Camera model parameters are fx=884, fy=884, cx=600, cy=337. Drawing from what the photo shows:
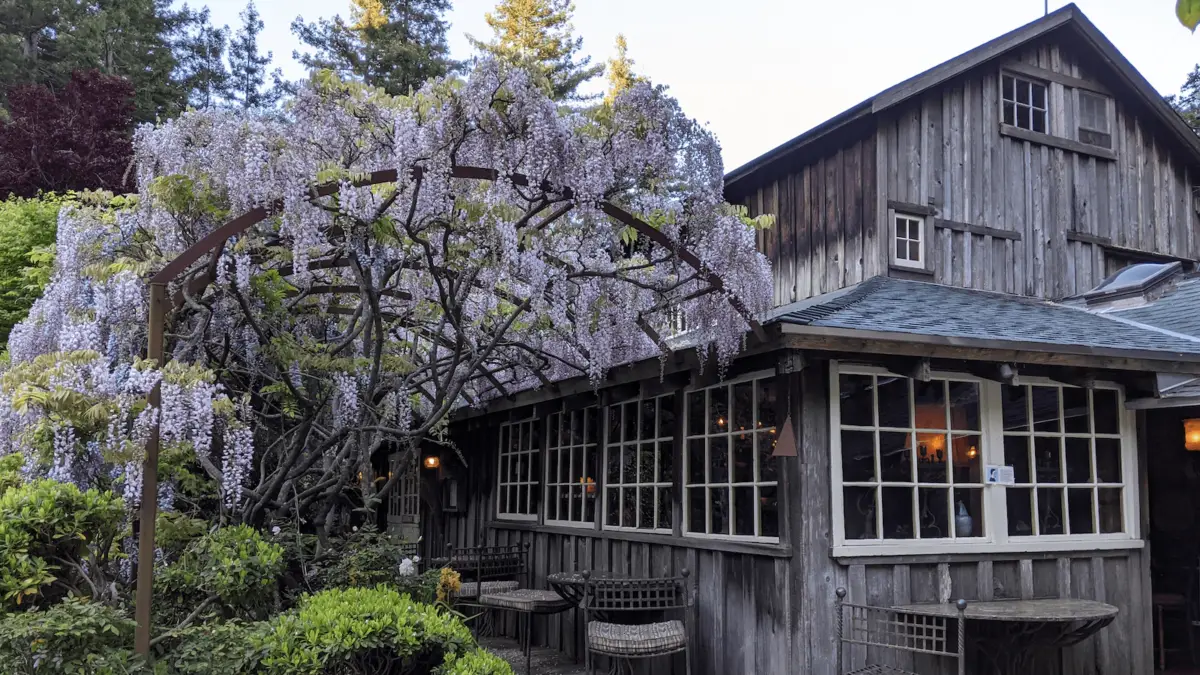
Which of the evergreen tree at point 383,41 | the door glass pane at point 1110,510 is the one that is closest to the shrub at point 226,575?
the door glass pane at point 1110,510

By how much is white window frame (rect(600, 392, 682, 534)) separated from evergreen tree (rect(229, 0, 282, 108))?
62.6 ft

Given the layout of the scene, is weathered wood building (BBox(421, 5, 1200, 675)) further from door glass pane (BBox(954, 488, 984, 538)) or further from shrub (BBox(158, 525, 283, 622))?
shrub (BBox(158, 525, 283, 622))

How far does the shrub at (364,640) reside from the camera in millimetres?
3533

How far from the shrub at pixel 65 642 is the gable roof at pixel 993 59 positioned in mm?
6272

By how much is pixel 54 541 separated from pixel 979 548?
15.8ft

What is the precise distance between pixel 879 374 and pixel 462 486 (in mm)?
5986

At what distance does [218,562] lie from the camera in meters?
3.99

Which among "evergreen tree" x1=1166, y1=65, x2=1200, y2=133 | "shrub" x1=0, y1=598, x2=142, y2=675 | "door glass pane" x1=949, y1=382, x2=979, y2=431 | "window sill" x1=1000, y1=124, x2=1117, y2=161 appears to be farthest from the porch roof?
"evergreen tree" x1=1166, y1=65, x2=1200, y2=133

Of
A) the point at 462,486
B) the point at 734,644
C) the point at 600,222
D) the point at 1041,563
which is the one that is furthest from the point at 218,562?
the point at 462,486

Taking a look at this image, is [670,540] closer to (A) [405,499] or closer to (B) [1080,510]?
(B) [1080,510]

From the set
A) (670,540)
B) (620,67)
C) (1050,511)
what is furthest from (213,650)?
(620,67)

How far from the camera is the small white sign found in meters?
5.35

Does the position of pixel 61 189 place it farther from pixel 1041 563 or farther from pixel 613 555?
Answer: pixel 1041 563

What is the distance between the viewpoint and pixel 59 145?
35.0 feet
